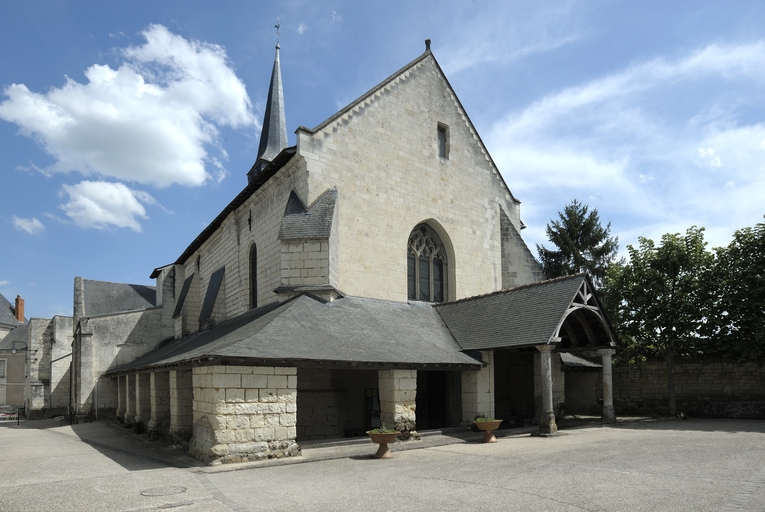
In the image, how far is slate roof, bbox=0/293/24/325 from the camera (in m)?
43.1

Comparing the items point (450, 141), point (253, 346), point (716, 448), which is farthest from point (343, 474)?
point (450, 141)

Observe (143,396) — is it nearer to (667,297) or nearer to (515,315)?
(515,315)

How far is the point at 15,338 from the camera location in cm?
4075

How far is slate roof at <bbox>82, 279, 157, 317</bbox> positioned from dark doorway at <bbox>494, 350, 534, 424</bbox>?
20.7 m

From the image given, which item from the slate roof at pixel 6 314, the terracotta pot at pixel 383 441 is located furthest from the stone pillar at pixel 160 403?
the slate roof at pixel 6 314

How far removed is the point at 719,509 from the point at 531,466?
320 centimetres

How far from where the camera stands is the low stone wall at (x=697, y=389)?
1766 centimetres

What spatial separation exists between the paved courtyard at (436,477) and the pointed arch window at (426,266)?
579 centimetres

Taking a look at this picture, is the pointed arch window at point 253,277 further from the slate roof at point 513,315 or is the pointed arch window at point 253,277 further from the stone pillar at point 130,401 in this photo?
the slate roof at point 513,315

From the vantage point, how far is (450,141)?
18.5 meters

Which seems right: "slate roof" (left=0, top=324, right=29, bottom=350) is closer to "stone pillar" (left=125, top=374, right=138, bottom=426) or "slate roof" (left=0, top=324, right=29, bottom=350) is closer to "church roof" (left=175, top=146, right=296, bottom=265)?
"church roof" (left=175, top=146, right=296, bottom=265)

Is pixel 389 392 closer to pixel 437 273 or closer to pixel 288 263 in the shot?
pixel 288 263

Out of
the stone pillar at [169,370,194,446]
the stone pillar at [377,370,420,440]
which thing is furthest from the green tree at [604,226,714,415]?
the stone pillar at [169,370,194,446]

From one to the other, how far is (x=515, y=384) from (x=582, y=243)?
15055 mm
